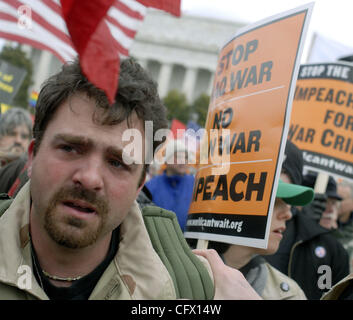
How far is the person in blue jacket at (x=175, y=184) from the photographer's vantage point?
3258 millimetres

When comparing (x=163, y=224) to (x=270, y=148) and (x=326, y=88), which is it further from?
(x=326, y=88)

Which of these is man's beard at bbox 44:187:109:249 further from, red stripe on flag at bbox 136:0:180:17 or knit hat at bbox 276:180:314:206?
knit hat at bbox 276:180:314:206

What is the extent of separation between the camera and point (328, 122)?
3.29 meters

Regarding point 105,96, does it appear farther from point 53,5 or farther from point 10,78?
point 10,78

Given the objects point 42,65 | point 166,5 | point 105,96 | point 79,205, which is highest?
point 42,65

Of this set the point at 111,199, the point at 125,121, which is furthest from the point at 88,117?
the point at 111,199

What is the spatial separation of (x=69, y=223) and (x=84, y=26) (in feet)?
1.74

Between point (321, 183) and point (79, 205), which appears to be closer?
point (79, 205)

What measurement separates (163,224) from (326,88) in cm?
243

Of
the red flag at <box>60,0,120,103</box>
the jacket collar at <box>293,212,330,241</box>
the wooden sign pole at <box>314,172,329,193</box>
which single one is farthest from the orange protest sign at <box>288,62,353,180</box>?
the red flag at <box>60,0,120,103</box>

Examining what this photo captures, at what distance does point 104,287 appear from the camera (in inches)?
48.9

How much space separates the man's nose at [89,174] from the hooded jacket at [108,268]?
245 mm

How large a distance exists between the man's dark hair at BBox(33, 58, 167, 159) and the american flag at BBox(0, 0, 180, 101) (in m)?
0.13

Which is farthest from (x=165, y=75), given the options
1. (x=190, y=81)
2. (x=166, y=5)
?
A: (x=166, y=5)
